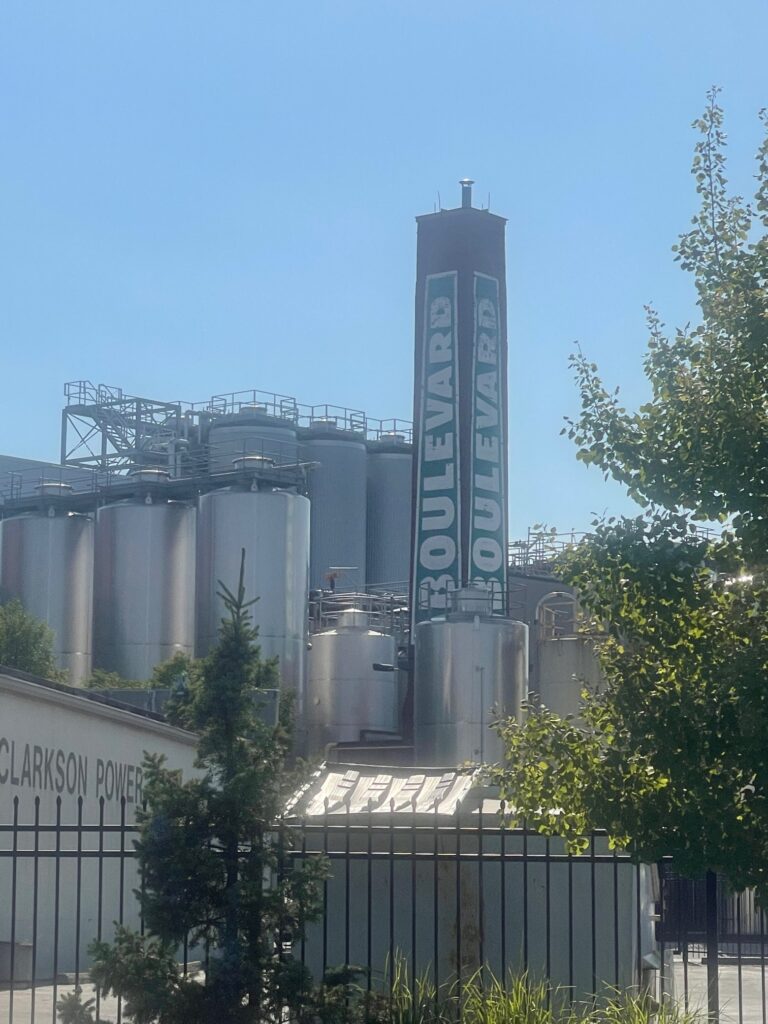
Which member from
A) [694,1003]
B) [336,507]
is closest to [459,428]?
[336,507]

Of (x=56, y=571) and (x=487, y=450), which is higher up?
(x=487, y=450)

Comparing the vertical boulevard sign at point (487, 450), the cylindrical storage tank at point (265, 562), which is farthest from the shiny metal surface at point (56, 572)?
the vertical boulevard sign at point (487, 450)

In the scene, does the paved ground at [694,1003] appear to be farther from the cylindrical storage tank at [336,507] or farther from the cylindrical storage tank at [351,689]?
the cylindrical storage tank at [336,507]

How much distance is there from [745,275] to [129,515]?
33.4 metres

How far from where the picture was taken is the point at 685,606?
8.62 meters

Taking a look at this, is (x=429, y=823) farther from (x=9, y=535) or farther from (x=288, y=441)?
(x=288, y=441)

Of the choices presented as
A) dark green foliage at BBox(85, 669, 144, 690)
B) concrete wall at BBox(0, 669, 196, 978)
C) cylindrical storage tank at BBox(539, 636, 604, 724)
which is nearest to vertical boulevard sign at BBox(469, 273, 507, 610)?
cylindrical storage tank at BBox(539, 636, 604, 724)

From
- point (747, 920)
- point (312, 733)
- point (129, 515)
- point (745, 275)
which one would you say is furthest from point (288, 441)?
point (745, 275)

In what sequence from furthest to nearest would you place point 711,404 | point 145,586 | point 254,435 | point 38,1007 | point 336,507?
point 336,507 < point 254,435 < point 145,586 < point 38,1007 < point 711,404

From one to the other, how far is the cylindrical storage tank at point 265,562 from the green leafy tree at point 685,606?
28.4 m

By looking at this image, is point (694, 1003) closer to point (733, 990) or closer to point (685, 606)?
point (733, 990)

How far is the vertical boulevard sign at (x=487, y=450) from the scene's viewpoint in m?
42.6

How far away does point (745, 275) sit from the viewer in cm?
870

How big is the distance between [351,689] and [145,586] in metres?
6.49
